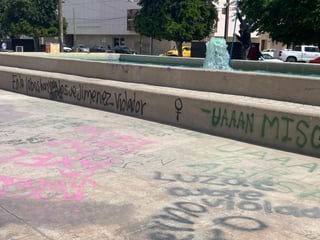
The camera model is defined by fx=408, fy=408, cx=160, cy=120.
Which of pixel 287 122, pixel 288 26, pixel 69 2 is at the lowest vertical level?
pixel 287 122

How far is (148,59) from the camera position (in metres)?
20.1

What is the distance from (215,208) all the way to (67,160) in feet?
→ 8.96

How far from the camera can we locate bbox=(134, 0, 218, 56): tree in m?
39.1

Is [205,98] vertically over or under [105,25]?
under

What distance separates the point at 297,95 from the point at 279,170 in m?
2.68

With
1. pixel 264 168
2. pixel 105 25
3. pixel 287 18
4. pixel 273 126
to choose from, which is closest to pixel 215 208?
pixel 264 168

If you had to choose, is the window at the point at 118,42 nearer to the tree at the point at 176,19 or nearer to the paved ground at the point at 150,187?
the tree at the point at 176,19

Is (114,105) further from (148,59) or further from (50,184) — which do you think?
(148,59)

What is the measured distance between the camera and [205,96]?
869 cm

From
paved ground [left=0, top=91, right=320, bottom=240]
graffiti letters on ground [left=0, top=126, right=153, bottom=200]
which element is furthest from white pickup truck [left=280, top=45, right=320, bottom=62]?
graffiti letters on ground [left=0, top=126, right=153, bottom=200]

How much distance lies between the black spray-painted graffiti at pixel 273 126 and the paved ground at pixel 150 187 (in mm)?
304

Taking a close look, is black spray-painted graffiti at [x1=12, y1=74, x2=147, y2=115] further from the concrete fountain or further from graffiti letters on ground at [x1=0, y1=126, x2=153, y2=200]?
graffiti letters on ground at [x1=0, y1=126, x2=153, y2=200]

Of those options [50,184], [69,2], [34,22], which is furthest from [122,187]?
[69,2]

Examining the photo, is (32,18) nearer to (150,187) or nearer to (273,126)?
(273,126)
